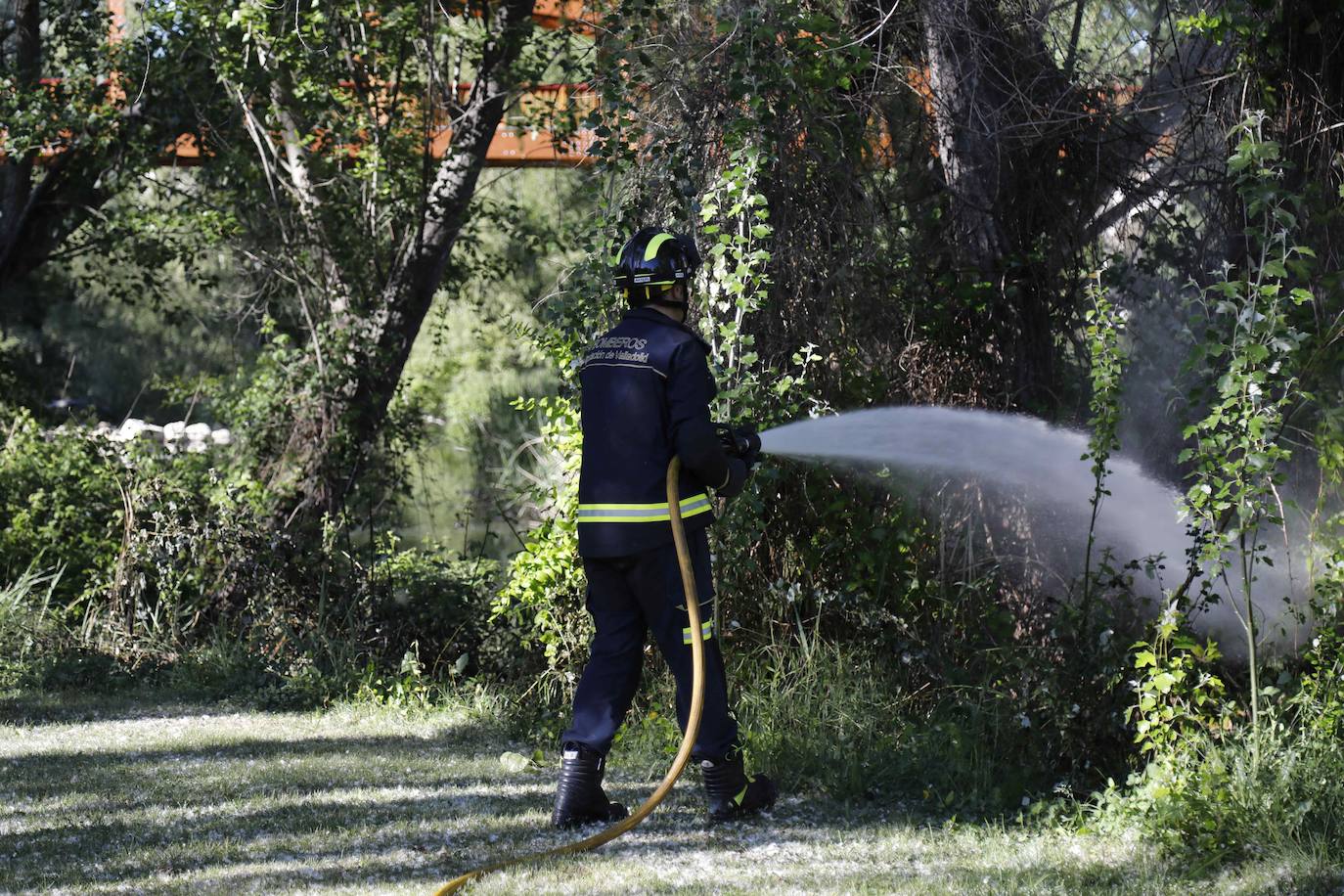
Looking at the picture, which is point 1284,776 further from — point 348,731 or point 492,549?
point 492,549

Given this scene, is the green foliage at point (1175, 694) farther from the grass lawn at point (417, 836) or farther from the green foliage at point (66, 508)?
the green foliage at point (66, 508)

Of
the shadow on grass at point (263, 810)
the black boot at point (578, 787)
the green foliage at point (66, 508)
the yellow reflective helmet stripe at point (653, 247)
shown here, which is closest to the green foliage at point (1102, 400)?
the yellow reflective helmet stripe at point (653, 247)

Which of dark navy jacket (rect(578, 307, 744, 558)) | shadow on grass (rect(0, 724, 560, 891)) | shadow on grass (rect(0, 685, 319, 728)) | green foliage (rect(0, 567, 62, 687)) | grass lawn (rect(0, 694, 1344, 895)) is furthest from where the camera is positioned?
green foliage (rect(0, 567, 62, 687))

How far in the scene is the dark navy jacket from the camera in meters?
4.40

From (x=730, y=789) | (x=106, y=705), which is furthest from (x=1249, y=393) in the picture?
(x=106, y=705)

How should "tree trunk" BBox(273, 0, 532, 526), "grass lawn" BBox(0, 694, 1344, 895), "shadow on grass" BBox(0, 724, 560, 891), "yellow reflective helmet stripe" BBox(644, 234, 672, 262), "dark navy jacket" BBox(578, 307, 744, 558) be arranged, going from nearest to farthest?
1. "grass lawn" BBox(0, 694, 1344, 895)
2. "shadow on grass" BBox(0, 724, 560, 891)
3. "dark navy jacket" BBox(578, 307, 744, 558)
4. "yellow reflective helmet stripe" BBox(644, 234, 672, 262)
5. "tree trunk" BBox(273, 0, 532, 526)

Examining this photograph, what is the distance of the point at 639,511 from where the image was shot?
4.43 metres

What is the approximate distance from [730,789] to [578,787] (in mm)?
506

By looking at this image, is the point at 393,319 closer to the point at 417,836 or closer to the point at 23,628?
the point at 23,628

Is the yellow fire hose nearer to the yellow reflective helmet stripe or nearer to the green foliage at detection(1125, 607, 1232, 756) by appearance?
the yellow reflective helmet stripe

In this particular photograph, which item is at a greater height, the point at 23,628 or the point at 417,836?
the point at 23,628

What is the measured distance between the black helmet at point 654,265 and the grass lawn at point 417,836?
175cm

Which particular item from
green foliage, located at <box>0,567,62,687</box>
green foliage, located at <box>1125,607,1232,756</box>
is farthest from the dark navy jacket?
green foliage, located at <box>0,567,62,687</box>

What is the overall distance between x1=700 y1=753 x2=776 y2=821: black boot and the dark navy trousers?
0.16 feet
